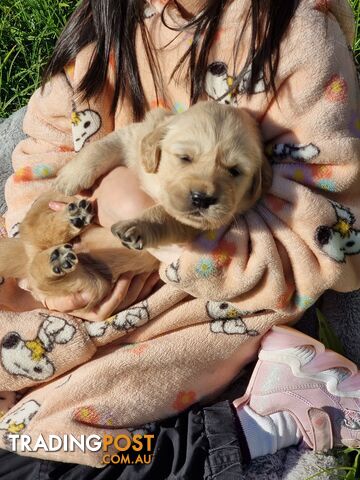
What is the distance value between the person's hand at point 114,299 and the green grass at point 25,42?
2.05 metres

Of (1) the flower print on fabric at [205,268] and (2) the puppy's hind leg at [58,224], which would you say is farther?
(2) the puppy's hind leg at [58,224]

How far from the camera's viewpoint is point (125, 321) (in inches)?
95.9

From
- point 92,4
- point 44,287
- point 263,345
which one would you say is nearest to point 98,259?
point 44,287

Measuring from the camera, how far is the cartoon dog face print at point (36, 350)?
245cm

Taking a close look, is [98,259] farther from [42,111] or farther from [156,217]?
[42,111]

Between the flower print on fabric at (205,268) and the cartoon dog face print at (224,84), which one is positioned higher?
the cartoon dog face print at (224,84)

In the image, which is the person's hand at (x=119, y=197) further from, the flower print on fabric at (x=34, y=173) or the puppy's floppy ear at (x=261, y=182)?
the puppy's floppy ear at (x=261, y=182)

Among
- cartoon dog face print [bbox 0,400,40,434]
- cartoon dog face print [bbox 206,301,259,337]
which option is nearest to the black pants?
cartoon dog face print [bbox 0,400,40,434]

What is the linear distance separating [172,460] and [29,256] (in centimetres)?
97

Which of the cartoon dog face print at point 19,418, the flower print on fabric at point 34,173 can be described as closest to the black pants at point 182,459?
the cartoon dog face print at point 19,418

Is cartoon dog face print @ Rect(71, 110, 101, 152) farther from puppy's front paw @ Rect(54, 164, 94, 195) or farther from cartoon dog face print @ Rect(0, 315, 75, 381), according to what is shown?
cartoon dog face print @ Rect(0, 315, 75, 381)

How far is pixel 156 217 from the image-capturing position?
7.36 ft

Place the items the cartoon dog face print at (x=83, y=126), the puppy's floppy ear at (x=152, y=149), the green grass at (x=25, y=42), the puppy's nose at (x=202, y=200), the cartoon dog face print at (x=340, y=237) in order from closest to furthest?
the puppy's nose at (x=202, y=200) < the cartoon dog face print at (x=340, y=237) < the puppy's floppy ear at (x=152, y=149) < the cartoon dog face print at (x=83, y=126) < the green grass at (x=25, y=42)

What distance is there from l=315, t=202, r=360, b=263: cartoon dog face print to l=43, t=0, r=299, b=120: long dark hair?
53 centimetres
